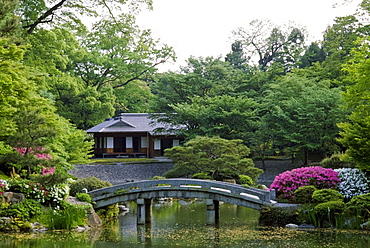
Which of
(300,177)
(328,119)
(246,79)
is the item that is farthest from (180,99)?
(300,177)

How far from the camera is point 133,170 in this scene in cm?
3147

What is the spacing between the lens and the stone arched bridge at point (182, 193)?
16.0 metres

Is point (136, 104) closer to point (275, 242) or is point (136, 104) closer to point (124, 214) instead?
point (124, 214)

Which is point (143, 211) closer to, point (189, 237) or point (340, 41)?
point (189, 237)

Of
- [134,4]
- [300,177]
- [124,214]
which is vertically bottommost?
[124,214]

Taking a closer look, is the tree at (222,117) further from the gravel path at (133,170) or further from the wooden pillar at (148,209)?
the wooden pillar at (148,209)

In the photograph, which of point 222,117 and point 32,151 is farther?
point 222,117

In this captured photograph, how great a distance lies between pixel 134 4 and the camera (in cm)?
2175

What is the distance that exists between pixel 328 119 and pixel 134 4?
13265 millimetres

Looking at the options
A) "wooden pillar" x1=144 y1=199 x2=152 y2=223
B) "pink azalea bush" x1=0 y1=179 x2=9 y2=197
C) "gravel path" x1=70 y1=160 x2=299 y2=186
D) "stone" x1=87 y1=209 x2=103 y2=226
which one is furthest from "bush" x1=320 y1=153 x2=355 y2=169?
"pink azalea bush" x1=0 y1=179 x2=9 y2=197

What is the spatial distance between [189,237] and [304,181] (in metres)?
4.87

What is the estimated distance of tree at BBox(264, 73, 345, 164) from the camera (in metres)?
28.0

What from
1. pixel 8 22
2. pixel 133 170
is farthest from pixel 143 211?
pixel 133 170

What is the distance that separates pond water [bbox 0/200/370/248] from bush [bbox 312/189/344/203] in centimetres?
133
